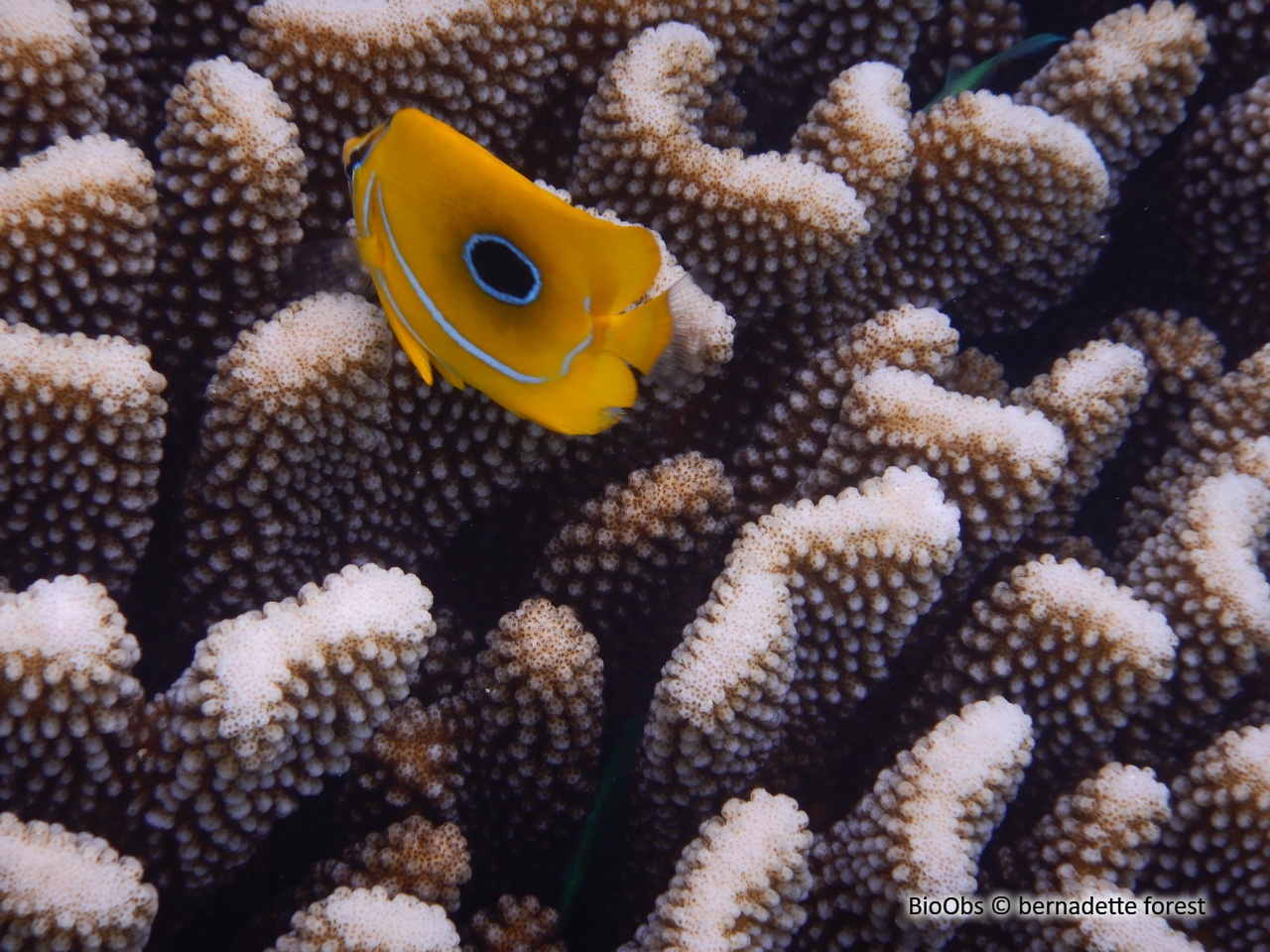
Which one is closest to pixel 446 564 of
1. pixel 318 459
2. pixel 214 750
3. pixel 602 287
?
pixel 318 459

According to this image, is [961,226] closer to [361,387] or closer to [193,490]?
[361,387]

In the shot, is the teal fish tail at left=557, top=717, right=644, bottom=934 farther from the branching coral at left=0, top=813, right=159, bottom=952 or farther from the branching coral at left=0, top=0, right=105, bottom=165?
the branching coral at left=0, top=0, right=105, bottom=165

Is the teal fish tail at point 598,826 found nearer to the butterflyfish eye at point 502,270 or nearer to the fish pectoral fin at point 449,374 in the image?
the fish pectoral fin at point 449,374

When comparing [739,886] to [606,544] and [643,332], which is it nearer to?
[606,544]

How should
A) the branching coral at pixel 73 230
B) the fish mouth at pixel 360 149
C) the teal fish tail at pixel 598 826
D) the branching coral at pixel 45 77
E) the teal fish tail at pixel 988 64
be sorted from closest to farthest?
the fish mouth at pixel 360 149 → the branching coral at pixel 73 230 → the branching coral at pixel 45 77 → the teal fish tail at pixel 598 826 → the teal fish tail at pixel 988 64

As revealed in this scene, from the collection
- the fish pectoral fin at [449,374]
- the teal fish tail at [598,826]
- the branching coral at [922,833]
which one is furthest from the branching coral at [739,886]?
the fish pectoral fin at [449,374]

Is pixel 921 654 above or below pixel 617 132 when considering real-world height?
below

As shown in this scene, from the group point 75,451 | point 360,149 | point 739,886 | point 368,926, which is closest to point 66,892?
point 368,926

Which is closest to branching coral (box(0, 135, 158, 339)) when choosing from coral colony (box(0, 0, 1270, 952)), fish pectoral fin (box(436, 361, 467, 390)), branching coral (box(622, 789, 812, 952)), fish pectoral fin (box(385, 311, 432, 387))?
coral colony (box(0, 0, 1270, 952))
